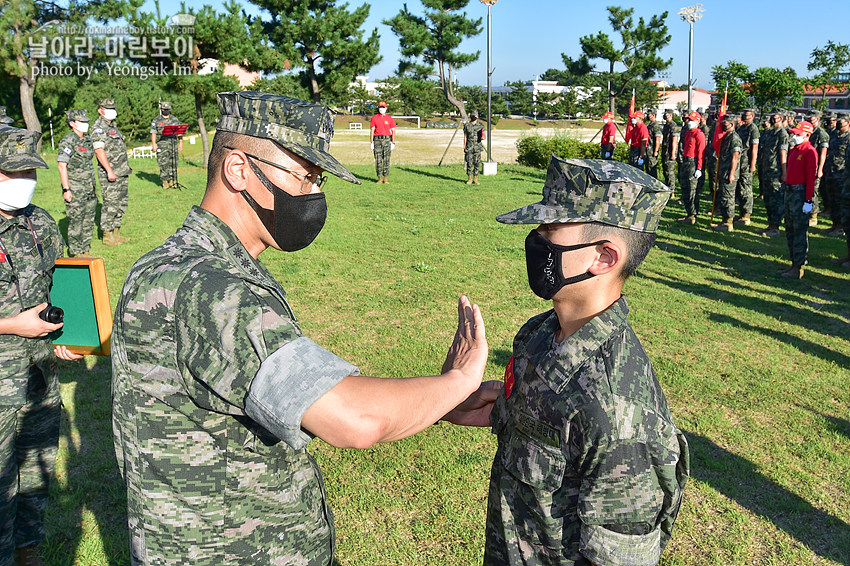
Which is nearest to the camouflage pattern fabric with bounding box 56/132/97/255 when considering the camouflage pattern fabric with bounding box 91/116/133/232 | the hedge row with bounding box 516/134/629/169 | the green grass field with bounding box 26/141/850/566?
the green grass field with bounding box 26/141/850/566

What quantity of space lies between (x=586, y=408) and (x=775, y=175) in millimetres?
13322

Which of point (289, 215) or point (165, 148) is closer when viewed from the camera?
point (289, 215)

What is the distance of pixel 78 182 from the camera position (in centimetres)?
989

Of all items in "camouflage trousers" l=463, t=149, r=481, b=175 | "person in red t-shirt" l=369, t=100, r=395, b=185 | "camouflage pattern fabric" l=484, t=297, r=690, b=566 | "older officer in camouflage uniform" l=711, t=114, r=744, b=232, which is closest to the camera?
"camouflage pattern fabric" l=484, t=297, r=690, b=566

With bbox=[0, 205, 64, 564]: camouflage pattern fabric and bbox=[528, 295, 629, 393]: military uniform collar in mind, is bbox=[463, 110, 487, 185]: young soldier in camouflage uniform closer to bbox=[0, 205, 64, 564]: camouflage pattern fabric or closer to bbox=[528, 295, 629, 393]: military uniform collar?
bbox=[0, 205, 64, 564]: camouflage pattern fabric

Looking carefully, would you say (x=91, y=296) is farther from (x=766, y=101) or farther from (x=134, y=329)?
(x=766, y=101)

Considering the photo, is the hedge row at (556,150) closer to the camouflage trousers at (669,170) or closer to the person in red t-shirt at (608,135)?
the person in red t-shirt at (608,135)

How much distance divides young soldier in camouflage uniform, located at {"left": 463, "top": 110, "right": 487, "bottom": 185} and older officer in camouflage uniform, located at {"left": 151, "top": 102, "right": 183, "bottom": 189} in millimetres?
7915

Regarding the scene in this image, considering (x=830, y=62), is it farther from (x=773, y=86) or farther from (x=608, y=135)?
(x=608, y=135)

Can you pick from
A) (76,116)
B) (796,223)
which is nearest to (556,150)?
(796,223)

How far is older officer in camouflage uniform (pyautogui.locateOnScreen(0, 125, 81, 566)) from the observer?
3301 mm

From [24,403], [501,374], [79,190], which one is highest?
[79,190]

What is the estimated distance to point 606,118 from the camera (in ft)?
59.9

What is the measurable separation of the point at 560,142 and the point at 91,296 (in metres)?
20.6
